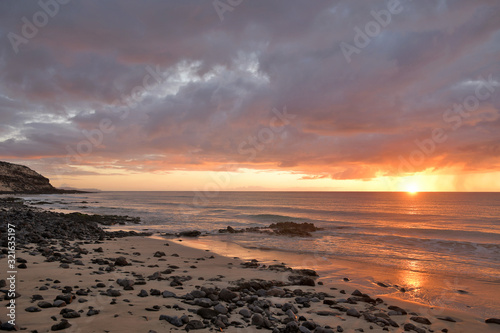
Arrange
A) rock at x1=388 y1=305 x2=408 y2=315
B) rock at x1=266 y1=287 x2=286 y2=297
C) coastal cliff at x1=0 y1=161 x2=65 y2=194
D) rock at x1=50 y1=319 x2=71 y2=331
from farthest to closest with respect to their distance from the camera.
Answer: coastal cliff at x1=0 y1=161 x2=65 y2=194 → rock at x1=266 y1=287 x2=286 y2=297 → rock at x1=388 y1=305 x2=408 y2=315 → rock at x1=50 y1=319 x2=71 y2=331

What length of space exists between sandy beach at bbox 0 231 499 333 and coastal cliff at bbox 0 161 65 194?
159349mm

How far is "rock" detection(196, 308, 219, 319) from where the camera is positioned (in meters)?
6.74

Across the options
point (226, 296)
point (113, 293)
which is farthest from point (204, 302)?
point (113, 293)

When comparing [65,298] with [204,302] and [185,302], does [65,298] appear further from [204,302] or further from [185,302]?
[204,302]

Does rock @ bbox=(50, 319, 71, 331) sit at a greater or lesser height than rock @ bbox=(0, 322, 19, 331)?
lesser

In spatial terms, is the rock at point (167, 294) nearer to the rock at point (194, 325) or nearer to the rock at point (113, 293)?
the rock at point (113, 293)

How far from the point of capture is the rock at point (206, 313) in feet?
22.1

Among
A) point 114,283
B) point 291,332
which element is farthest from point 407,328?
point 114,283

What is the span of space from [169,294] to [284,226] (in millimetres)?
27633

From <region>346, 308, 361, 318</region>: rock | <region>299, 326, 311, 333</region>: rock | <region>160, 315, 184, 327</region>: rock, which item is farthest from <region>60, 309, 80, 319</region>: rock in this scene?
<region>346, 308, 361, 318</region>: rock

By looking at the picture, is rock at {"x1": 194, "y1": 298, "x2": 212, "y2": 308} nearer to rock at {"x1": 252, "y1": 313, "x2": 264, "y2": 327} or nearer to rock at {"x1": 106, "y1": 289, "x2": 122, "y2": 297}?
rock at {"x1": 252, "y1": 313, "x2": 264, "y2": 327}

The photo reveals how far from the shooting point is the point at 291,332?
6.34m

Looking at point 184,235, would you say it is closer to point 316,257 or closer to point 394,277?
point 316,257

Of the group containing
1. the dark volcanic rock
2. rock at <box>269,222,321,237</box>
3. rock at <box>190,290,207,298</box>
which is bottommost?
rock at <box>269,222,321,237</box>
